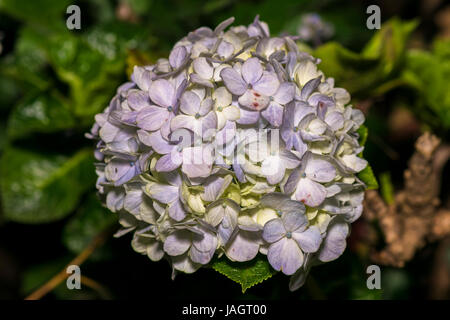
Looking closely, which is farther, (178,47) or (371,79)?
(371,79)

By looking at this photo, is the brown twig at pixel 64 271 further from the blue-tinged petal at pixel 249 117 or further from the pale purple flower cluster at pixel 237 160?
the blue-tinged petal at pixel 249 117

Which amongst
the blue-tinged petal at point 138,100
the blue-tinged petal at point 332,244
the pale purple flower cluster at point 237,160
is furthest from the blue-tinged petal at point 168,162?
the blue-tinged petal at point 332,244

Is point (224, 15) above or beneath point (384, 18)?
beneath

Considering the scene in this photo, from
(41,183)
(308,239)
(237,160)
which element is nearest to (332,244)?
(308,239)

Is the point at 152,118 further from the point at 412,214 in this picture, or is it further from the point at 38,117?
the point at 412,214

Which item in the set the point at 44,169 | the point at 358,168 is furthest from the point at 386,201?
the point at 44,169

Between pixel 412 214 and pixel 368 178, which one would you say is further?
pixel 412 214

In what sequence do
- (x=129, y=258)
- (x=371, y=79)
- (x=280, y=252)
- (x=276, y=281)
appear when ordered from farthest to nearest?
1. (x=129, y=258)
2. (x=371, y=79)
3. (x=276, y=281)
4. (x=280, y=252)

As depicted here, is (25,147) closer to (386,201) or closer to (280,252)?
(280,252)
